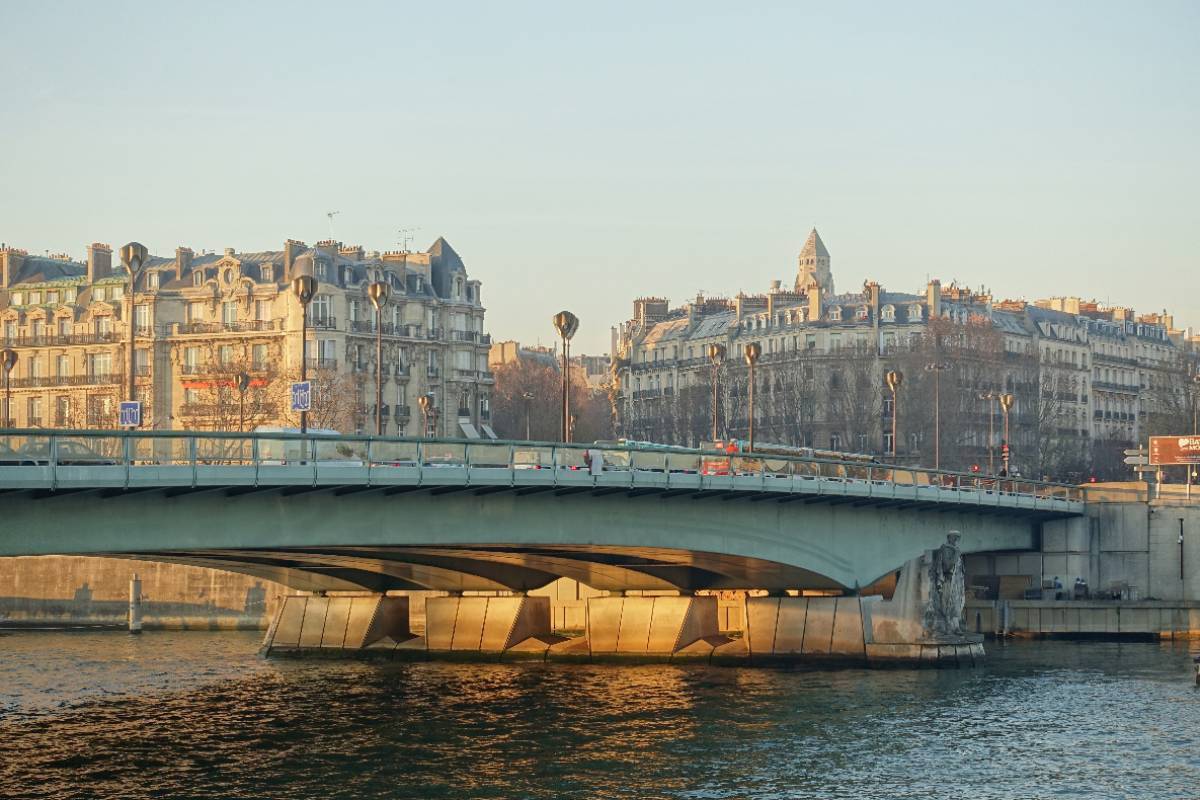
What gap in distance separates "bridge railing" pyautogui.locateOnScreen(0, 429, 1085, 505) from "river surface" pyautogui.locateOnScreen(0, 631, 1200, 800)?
21.0 ft

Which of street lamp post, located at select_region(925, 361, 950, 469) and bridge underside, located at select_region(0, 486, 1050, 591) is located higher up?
street lamp post, located at select_region(925, 361, 950, 469)

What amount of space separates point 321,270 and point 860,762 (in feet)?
302

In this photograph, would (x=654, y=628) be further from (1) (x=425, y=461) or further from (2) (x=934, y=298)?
(2) (x=934, y=298)

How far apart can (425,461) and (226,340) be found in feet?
283

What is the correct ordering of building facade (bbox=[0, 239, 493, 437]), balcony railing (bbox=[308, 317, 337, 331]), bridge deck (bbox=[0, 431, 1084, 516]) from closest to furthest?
bridge deck (bbox=[0, 431, 1084, 516]) → building facade (bbox=[0, 239, 493, 437]) → balcony railing (bbox=[308, 317, 337, 331])

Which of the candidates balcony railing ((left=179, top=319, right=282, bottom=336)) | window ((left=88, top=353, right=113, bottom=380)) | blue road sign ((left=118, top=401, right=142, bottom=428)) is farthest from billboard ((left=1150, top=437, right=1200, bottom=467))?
window ((left=88, top=353, right=113, bottom=380))

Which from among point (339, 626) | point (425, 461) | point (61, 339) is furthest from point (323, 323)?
point (425, 461)

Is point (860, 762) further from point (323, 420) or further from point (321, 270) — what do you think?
point (321, 270)

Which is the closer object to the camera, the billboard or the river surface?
the river surface

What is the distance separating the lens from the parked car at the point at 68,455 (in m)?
39.8

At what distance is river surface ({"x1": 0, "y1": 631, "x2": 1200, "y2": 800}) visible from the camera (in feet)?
142

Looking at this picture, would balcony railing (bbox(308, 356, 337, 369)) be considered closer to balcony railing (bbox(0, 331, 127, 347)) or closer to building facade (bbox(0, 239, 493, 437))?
building facade (bbox(0, 239, 493, 437))

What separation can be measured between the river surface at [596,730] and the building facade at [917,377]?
76633 millimetres

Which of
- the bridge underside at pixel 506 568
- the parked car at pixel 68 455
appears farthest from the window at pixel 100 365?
Result: the parked car at pixel 68 455
